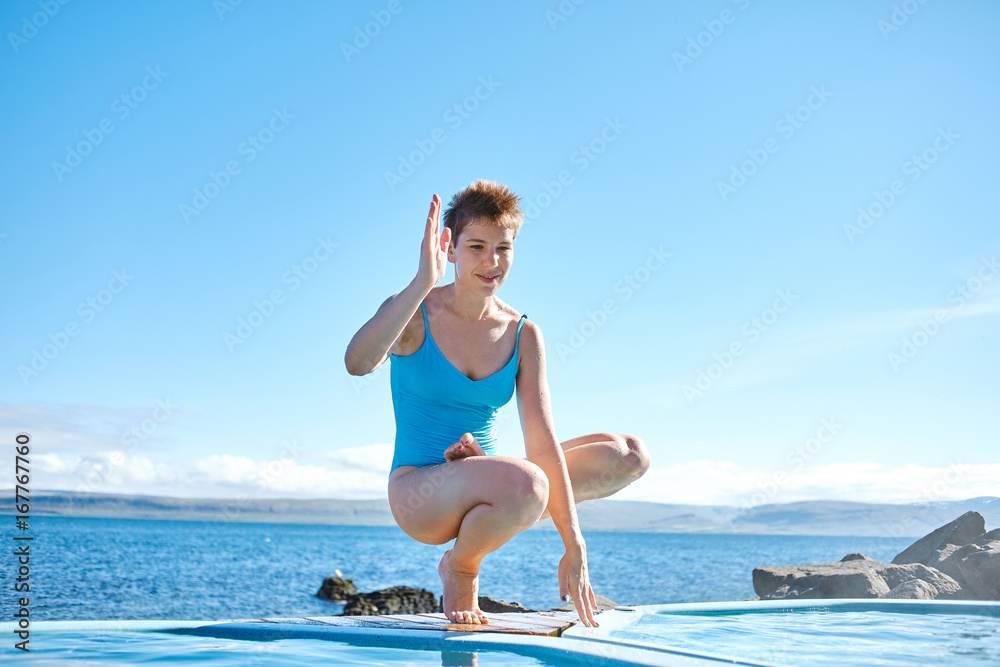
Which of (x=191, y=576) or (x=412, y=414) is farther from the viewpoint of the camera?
(x=191, y=576)

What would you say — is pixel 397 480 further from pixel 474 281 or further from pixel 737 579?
pixel 737 579

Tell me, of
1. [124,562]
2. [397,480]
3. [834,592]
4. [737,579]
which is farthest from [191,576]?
[397,480]

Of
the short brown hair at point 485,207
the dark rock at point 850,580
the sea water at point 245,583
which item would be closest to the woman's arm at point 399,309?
the short brown hair at point 485,207

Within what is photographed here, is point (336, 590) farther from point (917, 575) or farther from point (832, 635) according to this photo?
point (832, 635)

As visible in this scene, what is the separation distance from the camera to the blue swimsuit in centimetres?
335

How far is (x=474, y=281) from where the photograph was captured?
11.0 feet

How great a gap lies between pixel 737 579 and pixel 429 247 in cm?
4100

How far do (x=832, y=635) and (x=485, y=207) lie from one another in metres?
2.61

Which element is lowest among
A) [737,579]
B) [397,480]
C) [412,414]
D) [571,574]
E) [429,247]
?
[737,579]

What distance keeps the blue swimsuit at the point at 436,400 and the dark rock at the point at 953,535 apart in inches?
309

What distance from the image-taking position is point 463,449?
3.09m

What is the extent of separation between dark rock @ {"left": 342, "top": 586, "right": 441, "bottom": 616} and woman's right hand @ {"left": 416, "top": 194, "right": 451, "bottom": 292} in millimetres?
16253
